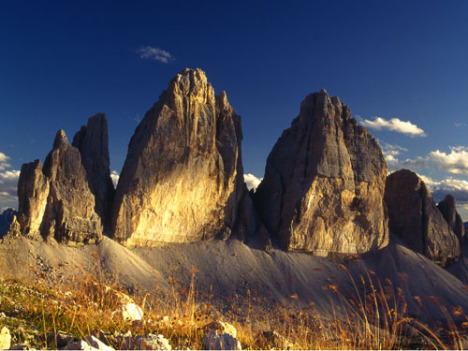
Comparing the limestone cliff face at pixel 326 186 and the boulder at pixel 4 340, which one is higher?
the limestone cliff face at pixel 326 186

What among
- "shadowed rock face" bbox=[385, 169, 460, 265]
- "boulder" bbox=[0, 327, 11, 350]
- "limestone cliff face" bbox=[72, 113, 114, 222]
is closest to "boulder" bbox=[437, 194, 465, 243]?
"shadowed rock face" bbox=[385, 169, 460, 265]

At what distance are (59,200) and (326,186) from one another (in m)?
35.0

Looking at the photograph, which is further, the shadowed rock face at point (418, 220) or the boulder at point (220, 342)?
the shadowed rock face at point (418, 220)

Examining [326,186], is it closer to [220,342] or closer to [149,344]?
[220,342]

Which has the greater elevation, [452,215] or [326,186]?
[326,186]

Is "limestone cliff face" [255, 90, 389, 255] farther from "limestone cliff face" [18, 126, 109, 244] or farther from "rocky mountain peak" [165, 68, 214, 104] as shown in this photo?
"limestone cliff face" [18, 126, 109, 244]

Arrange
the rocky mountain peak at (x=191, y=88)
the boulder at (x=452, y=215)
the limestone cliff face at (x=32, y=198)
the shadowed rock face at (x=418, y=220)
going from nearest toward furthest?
the limestone cliff face at (x=32, y=198) < the rocky mountain peak at (x=191, y=88) < the shadowed rock face at (x=418, y=220) < the boulder at (x=452, y=215)

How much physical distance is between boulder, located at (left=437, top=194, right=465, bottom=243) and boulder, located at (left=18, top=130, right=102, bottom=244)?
192 feet

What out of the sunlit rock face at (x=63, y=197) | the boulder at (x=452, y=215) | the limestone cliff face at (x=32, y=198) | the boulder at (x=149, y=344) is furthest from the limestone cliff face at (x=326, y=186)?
the boulder at (x=149, y=344)

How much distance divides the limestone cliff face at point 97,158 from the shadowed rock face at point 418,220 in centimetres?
4588

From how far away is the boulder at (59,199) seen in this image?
3475 cm

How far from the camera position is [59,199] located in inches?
1427

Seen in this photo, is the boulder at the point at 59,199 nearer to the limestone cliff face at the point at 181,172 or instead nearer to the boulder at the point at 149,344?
the limestone cliff face at the point at 181,172

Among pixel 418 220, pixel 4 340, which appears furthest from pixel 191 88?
pixel 4 340
